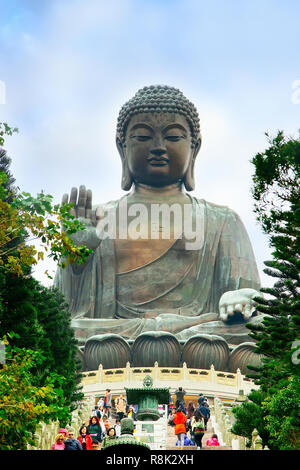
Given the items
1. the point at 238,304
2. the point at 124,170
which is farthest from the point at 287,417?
the point at 124,170

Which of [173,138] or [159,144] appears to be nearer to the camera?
[159,144]

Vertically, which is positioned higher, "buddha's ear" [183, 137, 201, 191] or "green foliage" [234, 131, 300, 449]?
"buddha's ear" [183, 137, 201, 191]

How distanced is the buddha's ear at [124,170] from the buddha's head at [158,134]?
145 mm

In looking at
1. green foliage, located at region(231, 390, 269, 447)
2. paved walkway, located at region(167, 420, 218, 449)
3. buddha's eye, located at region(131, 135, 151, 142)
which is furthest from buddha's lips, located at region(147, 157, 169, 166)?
green foliage, located at region(231, 390, 269, 447)

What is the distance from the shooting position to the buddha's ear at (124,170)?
26047 millimetres

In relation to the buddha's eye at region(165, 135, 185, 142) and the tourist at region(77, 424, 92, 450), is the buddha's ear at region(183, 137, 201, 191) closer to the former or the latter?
the buddha's eye at region(165, 135, 185, 142)

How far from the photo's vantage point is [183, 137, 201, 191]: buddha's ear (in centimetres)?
2597

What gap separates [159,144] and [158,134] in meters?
0.31

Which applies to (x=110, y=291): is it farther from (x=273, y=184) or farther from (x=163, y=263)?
(x=273, y=184)

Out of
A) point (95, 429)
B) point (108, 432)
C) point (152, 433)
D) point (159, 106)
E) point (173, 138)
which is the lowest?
point (108, 432)

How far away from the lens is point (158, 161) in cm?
2505

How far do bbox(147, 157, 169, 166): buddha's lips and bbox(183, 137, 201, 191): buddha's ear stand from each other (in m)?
1.07

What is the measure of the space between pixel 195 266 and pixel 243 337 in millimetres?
→ 3430

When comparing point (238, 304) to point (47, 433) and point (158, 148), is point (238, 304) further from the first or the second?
point (47, 433)
